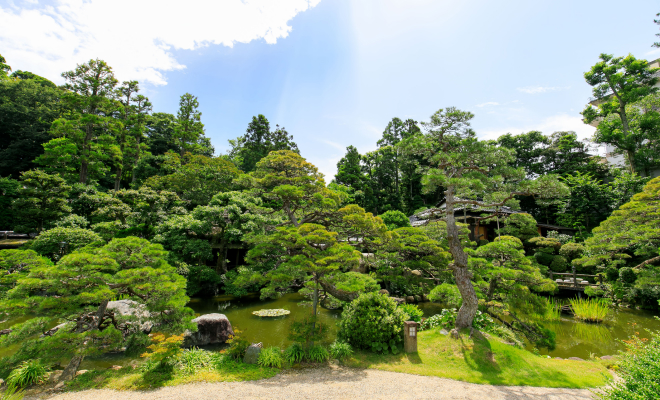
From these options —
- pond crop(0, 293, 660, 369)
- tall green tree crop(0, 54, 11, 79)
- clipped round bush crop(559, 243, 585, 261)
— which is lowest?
pond crop(0, 293, 660, 369)

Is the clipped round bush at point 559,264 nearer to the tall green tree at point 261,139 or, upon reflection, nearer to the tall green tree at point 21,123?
the tall green tree at point 261,139

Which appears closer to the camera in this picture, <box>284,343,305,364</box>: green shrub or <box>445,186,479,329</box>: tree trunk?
<box>284,343,305,364</box>: green shrub

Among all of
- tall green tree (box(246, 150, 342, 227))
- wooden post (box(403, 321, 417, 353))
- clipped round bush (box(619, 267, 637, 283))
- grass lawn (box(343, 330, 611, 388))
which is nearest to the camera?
grass lawn (box(343, 330, 611, 388))

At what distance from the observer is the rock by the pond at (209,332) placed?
755cm

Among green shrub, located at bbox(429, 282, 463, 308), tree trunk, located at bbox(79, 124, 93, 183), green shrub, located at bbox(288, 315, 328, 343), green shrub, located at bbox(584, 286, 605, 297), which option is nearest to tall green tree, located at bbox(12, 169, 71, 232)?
tree trunk, located at bbox(79, 124, 93, 183)

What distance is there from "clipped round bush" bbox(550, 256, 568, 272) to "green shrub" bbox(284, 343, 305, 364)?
15692 mm

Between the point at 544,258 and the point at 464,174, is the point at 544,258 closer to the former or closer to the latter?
the point at 544,258

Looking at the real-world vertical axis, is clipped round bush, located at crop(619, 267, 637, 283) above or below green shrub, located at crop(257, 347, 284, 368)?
above

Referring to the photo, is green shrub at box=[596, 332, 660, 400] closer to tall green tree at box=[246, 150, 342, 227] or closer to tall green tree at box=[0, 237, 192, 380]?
tall green tree at box=[0, 237, 192, 380]

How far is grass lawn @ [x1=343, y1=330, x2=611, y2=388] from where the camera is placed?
5.36 meters

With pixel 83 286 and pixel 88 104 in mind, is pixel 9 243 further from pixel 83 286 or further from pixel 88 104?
pixel 83 286

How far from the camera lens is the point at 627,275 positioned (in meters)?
11.7

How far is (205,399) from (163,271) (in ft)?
8.90

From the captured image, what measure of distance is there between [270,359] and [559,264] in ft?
54.1
